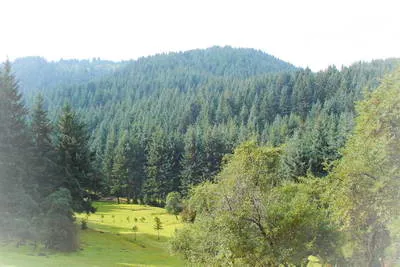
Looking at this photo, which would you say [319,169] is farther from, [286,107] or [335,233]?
[286,107]

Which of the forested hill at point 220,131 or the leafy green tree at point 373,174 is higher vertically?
the leafy green tree at point 373,174

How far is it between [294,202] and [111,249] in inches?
950

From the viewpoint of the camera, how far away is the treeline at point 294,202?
21328 millimetres

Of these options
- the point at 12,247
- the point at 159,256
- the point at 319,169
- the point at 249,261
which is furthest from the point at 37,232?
the point at 319,169

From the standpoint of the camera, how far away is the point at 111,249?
139 ft

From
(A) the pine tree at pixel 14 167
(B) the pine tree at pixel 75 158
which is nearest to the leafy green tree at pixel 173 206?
(B) the pine tree at pixel 75 158

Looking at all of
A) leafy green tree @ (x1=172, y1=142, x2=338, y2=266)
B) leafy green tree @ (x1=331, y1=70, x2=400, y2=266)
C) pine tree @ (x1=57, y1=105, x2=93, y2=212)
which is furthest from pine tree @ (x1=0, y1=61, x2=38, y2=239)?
leafy green tree @ (x1=331, y1=70, x2=400, y2=266)

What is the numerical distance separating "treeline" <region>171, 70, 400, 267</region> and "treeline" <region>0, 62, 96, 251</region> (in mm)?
18503

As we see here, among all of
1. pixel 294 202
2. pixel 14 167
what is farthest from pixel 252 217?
pixel 14 167

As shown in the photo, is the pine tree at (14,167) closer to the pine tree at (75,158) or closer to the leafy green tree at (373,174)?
the pine tree at (75,158)

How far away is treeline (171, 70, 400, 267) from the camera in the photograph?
21328 millimetres

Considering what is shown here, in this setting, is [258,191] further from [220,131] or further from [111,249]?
[220,131]

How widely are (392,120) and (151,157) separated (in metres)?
83.2

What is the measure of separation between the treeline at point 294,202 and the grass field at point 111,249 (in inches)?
477
